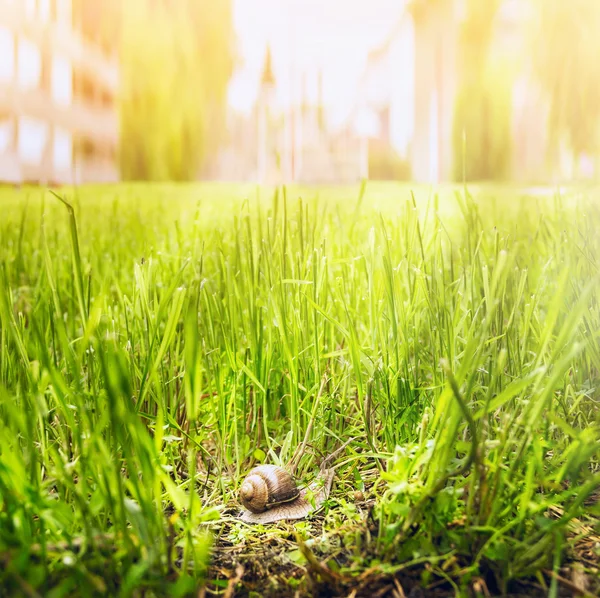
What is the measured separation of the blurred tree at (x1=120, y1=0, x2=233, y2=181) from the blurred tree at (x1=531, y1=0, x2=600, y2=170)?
5.38ft

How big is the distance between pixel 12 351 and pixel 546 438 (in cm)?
85

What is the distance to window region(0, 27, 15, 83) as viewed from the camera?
298 centimetres

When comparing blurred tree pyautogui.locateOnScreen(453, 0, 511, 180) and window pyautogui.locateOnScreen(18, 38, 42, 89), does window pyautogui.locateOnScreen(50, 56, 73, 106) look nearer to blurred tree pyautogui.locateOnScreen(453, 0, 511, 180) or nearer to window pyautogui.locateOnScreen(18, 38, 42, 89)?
window pyautogui.locateOnScreen(18, 38, 42, 89)

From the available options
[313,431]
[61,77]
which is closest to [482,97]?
[61,77]

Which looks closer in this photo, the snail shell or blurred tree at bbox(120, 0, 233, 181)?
the snail shell

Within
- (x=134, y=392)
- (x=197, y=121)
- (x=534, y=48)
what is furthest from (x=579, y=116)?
(x=134, y=392)

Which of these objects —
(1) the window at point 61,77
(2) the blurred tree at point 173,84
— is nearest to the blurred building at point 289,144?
(2) the blurred tree at point 173,84

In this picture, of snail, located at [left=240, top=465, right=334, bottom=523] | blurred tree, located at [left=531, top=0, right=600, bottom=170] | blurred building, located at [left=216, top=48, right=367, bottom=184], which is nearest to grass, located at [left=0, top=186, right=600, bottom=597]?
snail, located at [left=240, top=465, right=334, bottom=523]

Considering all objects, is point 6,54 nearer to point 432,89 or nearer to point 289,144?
point 289,144

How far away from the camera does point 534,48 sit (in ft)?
11.0

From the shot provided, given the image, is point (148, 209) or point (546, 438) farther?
point (148, 209)

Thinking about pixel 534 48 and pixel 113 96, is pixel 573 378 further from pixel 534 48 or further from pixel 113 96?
pixel 113 96

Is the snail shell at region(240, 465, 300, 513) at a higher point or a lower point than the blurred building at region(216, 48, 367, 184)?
lower

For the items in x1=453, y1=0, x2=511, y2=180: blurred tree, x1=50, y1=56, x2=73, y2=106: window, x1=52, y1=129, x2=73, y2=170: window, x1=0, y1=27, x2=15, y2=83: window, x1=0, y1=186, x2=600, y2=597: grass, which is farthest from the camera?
x1=453, y1=0, x2=511, y2=180: blurred tree
